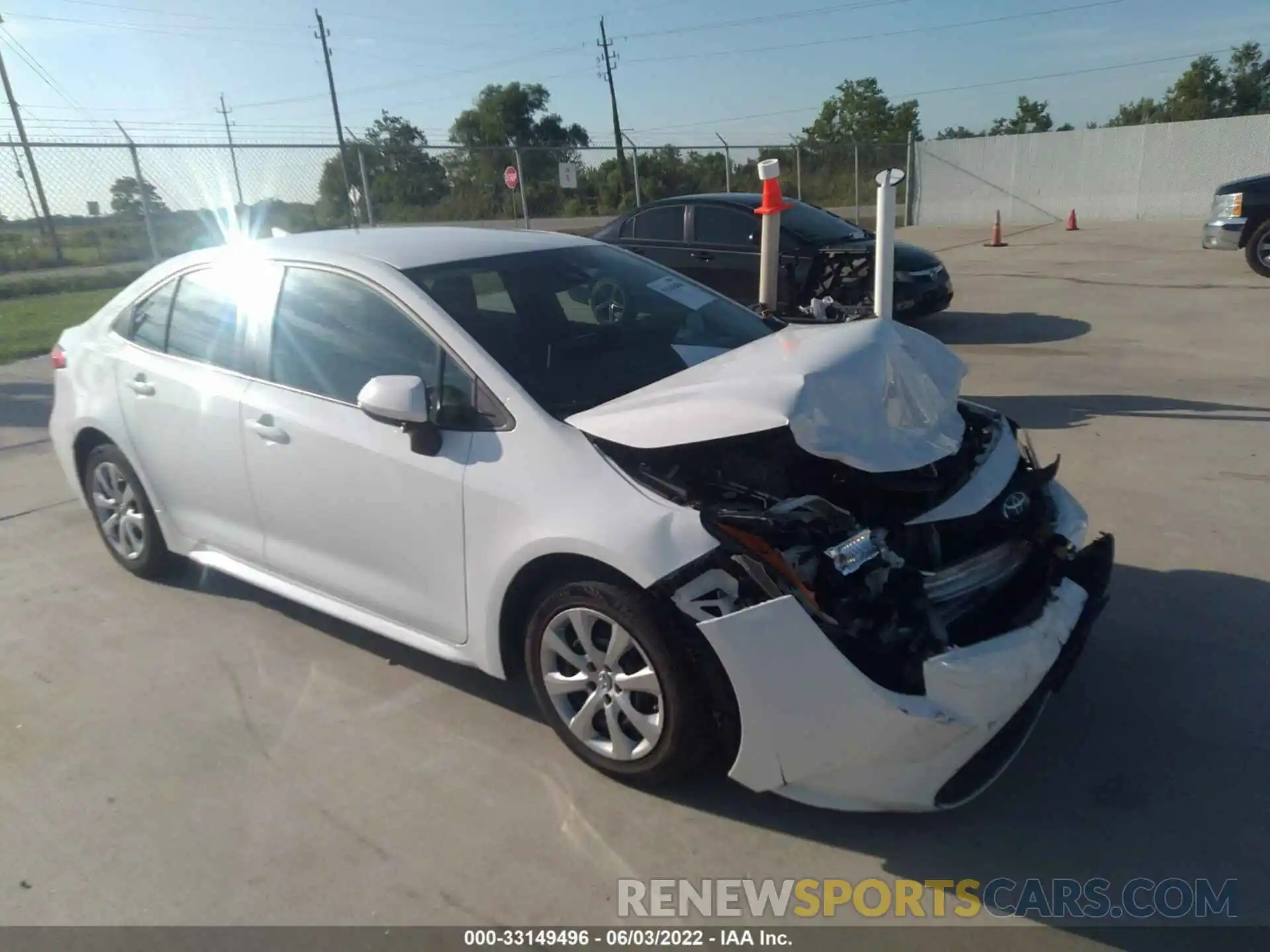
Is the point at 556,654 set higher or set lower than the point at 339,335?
lower

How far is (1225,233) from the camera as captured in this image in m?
13.3

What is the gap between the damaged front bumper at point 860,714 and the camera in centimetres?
266

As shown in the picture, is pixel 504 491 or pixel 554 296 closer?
pixel 504 491

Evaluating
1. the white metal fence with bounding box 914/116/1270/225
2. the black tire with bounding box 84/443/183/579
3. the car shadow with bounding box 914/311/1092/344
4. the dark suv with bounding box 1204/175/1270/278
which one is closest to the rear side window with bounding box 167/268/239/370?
the black tire with bounding box 84/443/183/579

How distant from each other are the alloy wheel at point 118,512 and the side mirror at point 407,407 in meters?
2.09

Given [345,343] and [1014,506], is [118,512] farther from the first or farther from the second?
[1014,506]

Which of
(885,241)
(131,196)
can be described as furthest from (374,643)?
(131,196)

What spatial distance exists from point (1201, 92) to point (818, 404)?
6572cm

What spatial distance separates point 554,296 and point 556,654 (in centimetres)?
152

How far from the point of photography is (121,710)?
12.7 ft

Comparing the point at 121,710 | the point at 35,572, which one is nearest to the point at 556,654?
the point at 121,710

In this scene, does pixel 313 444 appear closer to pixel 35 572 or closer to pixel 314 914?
pixel 314 914

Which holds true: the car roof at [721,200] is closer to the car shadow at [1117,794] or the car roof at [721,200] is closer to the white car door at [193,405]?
the white car door at [193,405]

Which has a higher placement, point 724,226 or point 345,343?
point 345,343
